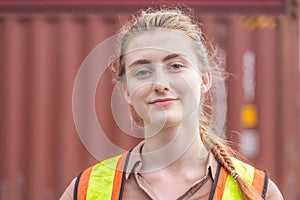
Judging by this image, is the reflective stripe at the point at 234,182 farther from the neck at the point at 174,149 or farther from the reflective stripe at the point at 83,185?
the reflective stripe at the point at 83,185

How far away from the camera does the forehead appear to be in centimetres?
230

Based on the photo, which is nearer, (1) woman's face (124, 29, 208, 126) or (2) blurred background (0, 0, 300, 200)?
(1) woman's face (124, 29, 208, 126)

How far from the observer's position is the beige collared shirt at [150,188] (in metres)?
2.23

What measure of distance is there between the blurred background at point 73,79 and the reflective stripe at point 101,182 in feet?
12.7

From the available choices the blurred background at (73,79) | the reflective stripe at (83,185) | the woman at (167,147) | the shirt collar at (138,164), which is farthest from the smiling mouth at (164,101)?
the blurred background at (73,79)

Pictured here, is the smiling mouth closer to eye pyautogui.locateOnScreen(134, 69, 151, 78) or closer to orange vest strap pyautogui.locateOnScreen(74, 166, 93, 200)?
eye pyautogui.locateOnScreen(134, 69, 151, 78)

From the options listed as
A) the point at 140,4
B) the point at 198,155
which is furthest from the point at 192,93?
the point at 140,4

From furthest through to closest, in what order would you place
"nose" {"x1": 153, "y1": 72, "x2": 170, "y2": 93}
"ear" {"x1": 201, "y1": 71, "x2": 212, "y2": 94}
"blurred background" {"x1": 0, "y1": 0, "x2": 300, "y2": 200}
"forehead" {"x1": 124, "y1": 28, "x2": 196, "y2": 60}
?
1. "blurred background" {"x1": 0, "y1": 0, "x2": 300, "y2": 200}
2. "ear" {"x1": 201, "y1": 71, "x2": 212, "y2": 94}
3. "forehead" {"x1": 124, "y1": 28, "x2": 196, "y2": 60}
4. "nose" {"x1": 153, "y1": 72, "x2": 170, "y2": 93}

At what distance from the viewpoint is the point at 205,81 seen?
2459 mm

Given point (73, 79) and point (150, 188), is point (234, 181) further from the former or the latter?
point (73, 79)

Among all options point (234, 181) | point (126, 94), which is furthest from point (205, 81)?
point (234, 181)

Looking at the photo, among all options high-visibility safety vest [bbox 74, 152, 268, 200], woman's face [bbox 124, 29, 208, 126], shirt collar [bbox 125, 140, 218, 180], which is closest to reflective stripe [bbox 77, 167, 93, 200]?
high-visibility safety vest [bbox 74, 152, 268, 200]

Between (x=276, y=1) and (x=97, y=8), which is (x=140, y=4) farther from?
(x=276, y=1)

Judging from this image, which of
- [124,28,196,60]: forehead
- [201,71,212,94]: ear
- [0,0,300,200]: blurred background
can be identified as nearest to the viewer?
[124,28,196,60]: forehead
